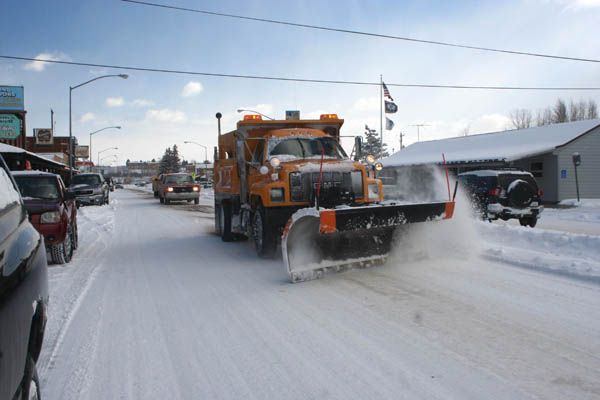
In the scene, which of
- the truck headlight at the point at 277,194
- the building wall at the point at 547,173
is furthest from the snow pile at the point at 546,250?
the building wall at the point at 547,173

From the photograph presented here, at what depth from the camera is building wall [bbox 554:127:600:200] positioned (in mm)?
26641

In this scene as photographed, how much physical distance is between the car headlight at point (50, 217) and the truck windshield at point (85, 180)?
65.2ft

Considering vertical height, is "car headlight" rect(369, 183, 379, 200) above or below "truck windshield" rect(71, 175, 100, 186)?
below

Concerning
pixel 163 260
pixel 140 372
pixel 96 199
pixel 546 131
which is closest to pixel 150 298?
pixel 140 372

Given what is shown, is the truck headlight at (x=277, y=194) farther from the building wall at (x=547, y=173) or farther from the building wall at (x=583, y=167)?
the building wall at (x=583, y=167)

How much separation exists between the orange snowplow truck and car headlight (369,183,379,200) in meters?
0.02

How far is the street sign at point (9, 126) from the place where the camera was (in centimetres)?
3497

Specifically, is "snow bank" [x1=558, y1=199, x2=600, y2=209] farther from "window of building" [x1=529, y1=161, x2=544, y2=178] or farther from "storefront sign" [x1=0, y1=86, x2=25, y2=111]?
"storefront sign" [x1=0, y1=86, x2=25, y2=111]

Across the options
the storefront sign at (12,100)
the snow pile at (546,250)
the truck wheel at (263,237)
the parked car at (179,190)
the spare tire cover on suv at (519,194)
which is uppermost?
the storefront sign at (12,100)

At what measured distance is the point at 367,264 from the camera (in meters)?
7.29

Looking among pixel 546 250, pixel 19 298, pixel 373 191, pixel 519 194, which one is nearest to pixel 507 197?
pixel 519 194

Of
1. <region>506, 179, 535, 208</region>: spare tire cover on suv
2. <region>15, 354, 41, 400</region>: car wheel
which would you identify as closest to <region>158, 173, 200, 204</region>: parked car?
<region>506, 179, 535, 208</region>: spare tire cover on suv

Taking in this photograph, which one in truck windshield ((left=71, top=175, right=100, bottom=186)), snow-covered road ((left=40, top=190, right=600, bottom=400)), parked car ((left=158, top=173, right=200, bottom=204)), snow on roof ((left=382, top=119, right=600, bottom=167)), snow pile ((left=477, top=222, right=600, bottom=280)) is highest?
snow on roof ((left=382, top=119, right=600, bottom=167))

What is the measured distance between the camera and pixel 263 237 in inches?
319
